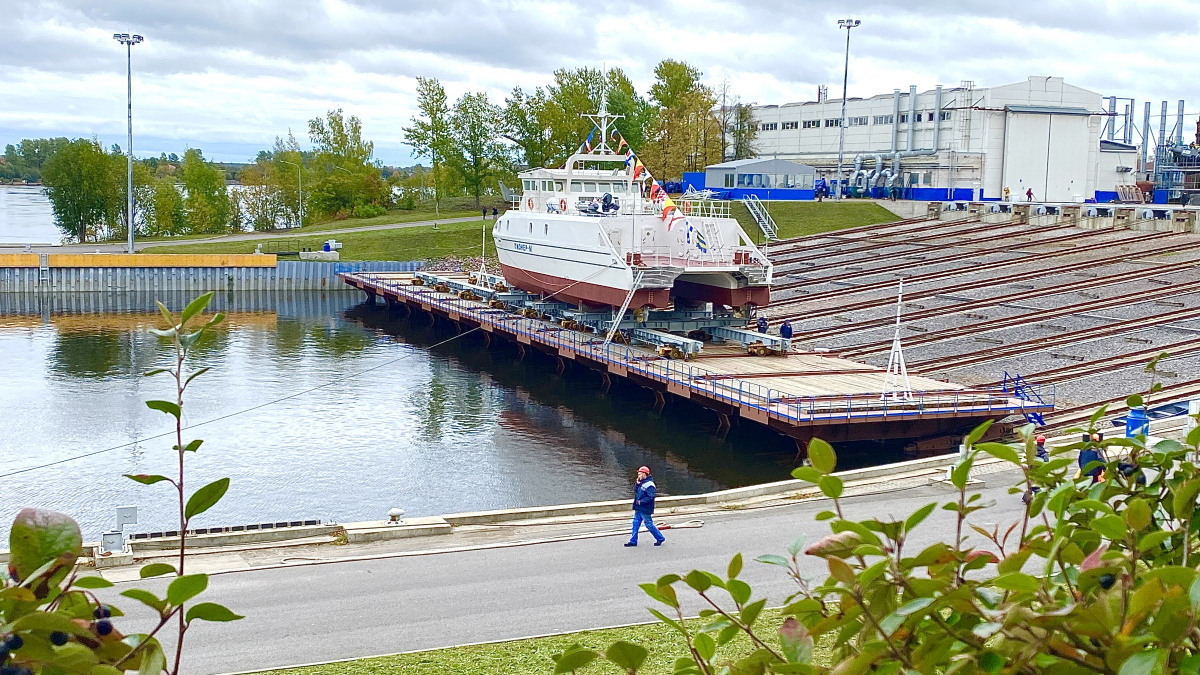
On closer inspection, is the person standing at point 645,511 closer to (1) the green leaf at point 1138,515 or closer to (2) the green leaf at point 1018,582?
(1) the green leaf at point 1138,515

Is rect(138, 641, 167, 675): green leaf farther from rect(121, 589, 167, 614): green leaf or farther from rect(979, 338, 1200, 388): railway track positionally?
rect(979, 338, 1200, 388): railway track

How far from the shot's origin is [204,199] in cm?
11094

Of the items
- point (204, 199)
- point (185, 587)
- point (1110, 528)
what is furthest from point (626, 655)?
point (204, 199)

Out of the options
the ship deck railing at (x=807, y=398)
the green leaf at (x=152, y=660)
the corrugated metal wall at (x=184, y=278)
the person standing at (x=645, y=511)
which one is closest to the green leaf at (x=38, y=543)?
the green leaf at (x=152, y=660)

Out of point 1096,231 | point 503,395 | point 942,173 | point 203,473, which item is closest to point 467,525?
point 203,473

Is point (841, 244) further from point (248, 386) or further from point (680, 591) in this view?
point (680, 591)

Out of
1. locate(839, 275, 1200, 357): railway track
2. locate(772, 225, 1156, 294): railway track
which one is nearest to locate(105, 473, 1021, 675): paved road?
locate(839, 275, 1200, 357): railway track

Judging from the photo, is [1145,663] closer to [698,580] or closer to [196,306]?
[698,580]

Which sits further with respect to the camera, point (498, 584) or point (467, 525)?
point (467, 525)

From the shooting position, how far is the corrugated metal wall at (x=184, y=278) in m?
69.2

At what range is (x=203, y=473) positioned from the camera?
28.5m

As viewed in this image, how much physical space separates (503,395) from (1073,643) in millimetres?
37724

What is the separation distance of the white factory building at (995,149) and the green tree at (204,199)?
52039mm

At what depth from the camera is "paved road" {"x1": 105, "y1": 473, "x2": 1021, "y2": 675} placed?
13273mm
